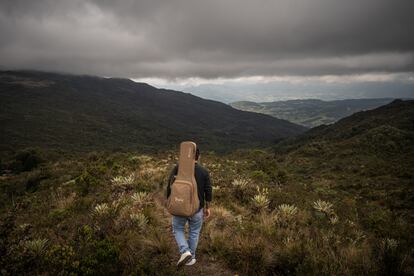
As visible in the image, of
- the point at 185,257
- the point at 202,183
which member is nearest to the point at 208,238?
the point at 185,257

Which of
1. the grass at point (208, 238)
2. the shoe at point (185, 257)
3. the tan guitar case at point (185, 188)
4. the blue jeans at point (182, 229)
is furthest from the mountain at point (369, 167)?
the tan guitar case at point (185, 188)

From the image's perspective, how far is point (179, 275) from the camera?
3.75 meters

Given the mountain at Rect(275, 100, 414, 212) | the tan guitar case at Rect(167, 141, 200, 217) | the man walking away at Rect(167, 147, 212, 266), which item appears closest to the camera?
the tan guitar case at Rect(167, 141, 200, 217)

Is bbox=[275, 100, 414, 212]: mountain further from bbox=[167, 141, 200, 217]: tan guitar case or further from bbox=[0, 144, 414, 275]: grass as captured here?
bbox=[167, 141, 200, 217]: tan guitar case

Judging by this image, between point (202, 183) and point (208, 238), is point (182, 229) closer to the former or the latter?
point (202, 183)

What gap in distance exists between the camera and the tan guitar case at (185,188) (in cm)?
413

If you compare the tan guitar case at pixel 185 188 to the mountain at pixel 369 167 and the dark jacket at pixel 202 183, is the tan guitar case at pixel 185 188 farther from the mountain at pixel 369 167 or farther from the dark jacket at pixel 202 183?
the mountain at pixel 369 167

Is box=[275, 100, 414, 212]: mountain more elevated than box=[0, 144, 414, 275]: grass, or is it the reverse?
box=[0, 144, 414, 275]: grass

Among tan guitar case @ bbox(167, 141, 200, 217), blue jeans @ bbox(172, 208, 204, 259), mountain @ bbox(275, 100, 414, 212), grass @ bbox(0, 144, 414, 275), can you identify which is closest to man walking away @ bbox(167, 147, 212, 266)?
blue jeans @ bbox(172, 208, 204, 259)

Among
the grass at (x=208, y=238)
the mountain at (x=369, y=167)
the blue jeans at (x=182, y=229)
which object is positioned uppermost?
the blue jeans at (x=182, y=229)

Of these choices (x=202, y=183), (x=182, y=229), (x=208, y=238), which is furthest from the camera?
(x=208, y=238)

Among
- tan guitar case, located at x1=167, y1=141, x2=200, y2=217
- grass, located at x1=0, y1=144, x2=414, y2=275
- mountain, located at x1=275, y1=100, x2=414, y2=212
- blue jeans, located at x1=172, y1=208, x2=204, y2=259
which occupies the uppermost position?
tan guitar case, located at x1=167, y1=141, x2=200, y2=217

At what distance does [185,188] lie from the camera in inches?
163

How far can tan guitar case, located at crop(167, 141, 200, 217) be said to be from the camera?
413 centimetres
